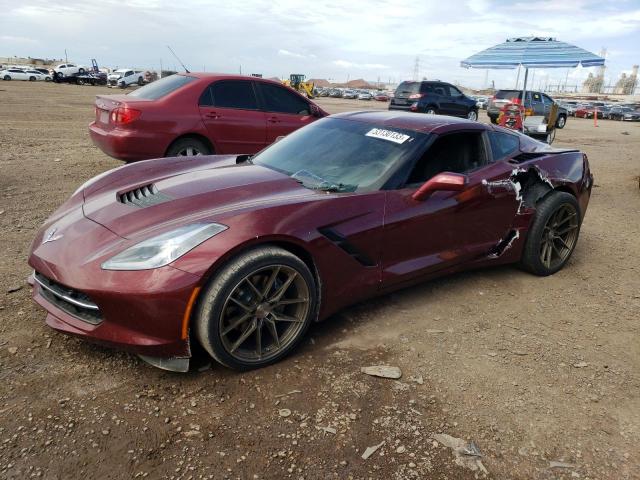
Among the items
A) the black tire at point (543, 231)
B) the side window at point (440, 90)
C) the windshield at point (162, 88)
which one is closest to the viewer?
the black tire at point (543, 231)

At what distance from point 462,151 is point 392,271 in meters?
1.17

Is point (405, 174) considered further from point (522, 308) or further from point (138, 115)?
point (138, 115)

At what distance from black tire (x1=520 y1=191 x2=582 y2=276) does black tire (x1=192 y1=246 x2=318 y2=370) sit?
2199 millimetres

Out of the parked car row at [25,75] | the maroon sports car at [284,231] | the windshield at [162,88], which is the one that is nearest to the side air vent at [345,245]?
the maroon sports car at [284,231]

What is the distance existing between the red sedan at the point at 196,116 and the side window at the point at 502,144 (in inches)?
155

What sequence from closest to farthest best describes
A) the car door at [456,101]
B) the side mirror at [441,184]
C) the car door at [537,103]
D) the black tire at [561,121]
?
the side mirror at [441,184]
the car door at [456,101]
the car door at [537,103]
the black tire at [561,121]

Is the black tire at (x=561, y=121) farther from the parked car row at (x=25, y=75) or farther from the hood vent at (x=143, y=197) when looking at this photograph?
the parked car row at (x=25, y=75)

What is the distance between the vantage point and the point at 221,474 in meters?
2.04

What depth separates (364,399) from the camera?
2.55 metres

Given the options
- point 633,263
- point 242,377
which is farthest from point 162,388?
point 633,263

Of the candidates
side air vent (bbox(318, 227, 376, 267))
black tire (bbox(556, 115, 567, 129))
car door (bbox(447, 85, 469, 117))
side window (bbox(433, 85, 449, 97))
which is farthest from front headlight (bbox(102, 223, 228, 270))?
black tire (bbox(556, 115, 567, 129))

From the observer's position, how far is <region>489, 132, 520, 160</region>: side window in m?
3.92

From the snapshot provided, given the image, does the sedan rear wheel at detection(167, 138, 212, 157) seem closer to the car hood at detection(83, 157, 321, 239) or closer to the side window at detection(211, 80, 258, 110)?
the side window at detection(211, 80, 258, 110)

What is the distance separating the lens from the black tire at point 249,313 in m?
2.45
